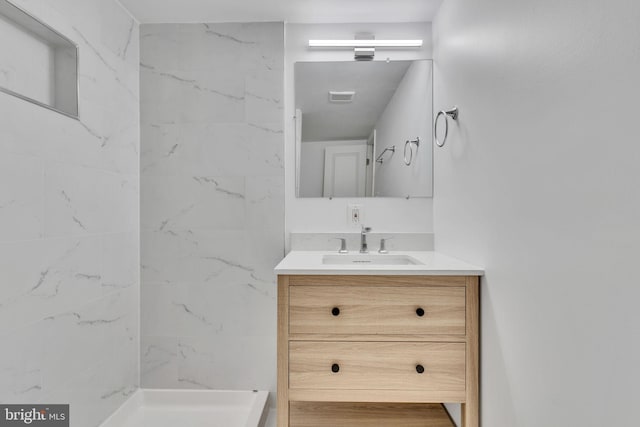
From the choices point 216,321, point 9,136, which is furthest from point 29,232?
point 216,321

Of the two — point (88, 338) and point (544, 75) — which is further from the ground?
point (544, 75)

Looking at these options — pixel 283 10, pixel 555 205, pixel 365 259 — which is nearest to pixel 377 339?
pixel 365 259

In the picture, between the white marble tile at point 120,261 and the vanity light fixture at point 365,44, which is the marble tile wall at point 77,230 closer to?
the white marble tile at point 120,261

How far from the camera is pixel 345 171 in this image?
2271 mm

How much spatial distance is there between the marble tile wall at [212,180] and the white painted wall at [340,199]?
0.07 m

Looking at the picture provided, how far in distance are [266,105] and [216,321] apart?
125 centimetres

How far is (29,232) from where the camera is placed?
55.2 inches

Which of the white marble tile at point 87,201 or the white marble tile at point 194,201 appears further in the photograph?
the white marble tile at point 194,201

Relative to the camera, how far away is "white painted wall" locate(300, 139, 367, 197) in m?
2.27

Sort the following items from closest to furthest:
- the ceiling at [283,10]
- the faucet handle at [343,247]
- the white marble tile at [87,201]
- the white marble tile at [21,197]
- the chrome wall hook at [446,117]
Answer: the white marble tile at [21,197] < the white marble tile at [87,201] < the chrome wall hook at [446,117] < the ceiling at [283,10] < the faucet handle at [343,247]

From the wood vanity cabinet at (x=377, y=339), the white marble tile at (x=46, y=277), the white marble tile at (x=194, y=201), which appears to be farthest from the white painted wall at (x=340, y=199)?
the white marble tile at (x=46, y=277)

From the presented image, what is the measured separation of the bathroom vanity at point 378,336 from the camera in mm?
1548

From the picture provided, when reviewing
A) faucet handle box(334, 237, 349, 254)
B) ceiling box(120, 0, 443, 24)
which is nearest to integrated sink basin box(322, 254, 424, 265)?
faucet handle box(334, 237, 349, 254)

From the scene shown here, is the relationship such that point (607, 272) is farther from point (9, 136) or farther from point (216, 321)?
point (216, 321)
